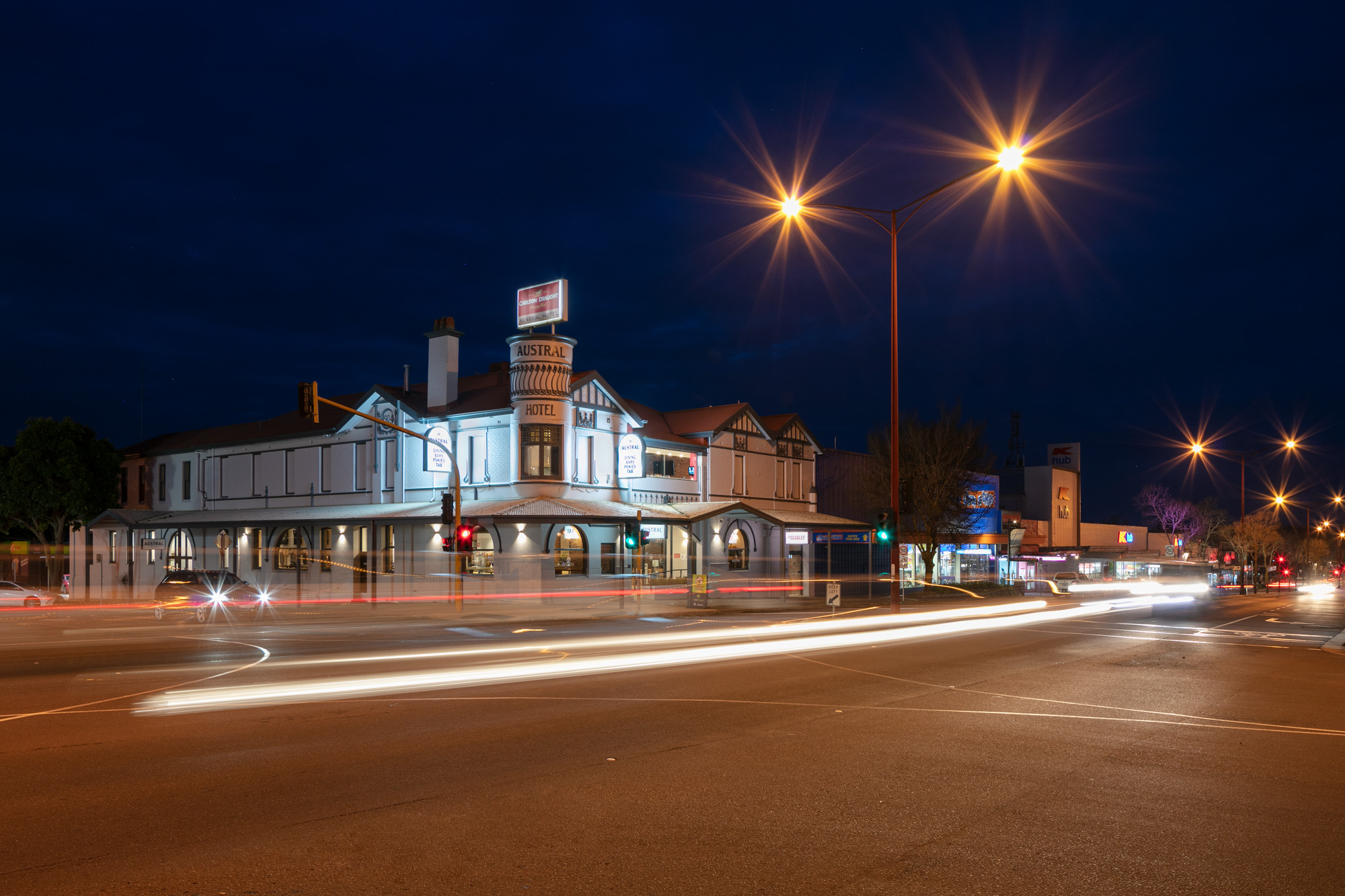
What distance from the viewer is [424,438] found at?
30281 mm

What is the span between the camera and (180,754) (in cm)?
862

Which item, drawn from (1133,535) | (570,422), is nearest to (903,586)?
(570,422)

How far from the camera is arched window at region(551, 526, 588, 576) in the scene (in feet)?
126

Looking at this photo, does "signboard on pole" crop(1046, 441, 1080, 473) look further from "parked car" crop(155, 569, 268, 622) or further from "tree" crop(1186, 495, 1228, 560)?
"parked car" crop(155, 569, 268, 622)

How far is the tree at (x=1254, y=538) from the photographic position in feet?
235

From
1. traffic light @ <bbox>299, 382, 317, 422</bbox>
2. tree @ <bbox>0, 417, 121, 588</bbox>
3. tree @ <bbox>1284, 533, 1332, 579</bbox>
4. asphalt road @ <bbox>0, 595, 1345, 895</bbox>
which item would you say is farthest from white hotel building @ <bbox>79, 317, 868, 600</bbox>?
tree @ <bbox>1284, 533, 1332, 579</bbox>

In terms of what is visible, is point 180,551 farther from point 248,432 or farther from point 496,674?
point 496,674

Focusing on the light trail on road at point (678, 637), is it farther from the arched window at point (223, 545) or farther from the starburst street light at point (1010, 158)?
the arched window at point (223, 545)

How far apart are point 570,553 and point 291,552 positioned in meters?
15.6

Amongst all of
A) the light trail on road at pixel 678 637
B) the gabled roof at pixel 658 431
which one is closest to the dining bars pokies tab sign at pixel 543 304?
the gabled roof at pixel 658 431

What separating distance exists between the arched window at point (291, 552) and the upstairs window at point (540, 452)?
44.6 ft

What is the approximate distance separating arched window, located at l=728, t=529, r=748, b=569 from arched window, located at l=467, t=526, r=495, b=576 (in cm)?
1287

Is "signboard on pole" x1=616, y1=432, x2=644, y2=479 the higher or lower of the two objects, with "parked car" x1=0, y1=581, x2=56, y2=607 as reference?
higher

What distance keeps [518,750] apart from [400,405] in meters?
35.0
